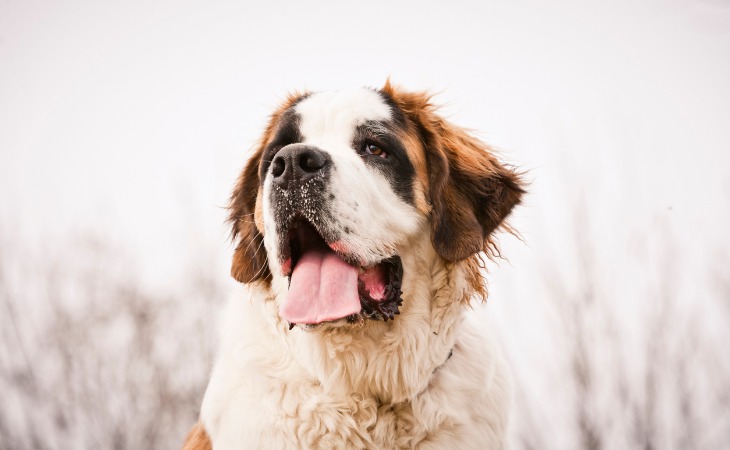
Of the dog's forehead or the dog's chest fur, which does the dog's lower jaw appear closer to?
the dog's chest fur

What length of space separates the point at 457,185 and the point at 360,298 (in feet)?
2.78

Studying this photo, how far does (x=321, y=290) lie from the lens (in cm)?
251

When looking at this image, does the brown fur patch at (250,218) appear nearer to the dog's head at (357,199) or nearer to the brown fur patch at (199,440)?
the dog's head at (357,199)

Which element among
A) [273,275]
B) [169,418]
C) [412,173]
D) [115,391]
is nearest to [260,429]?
[273,275]

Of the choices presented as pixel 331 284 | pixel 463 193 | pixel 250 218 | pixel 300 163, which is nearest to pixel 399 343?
pixel 331 284

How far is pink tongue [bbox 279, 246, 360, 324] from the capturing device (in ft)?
8.03

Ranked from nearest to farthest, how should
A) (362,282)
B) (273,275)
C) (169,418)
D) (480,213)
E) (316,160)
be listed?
1. (316,160)
2. (362,282)
3. (273,275)
4. (480,213)
5. (169,418)

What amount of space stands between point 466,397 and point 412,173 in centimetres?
108

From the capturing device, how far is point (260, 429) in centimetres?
253

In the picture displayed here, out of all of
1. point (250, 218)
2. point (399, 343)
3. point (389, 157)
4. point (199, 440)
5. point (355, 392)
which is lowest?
point (199, 440)

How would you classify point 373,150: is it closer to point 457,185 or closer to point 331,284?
point 457,185

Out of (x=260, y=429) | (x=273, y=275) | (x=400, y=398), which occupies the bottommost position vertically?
(x=260, y=429)

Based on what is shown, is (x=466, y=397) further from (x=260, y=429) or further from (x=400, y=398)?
(x=260, y=429)

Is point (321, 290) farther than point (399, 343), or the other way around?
point (399, 343)
